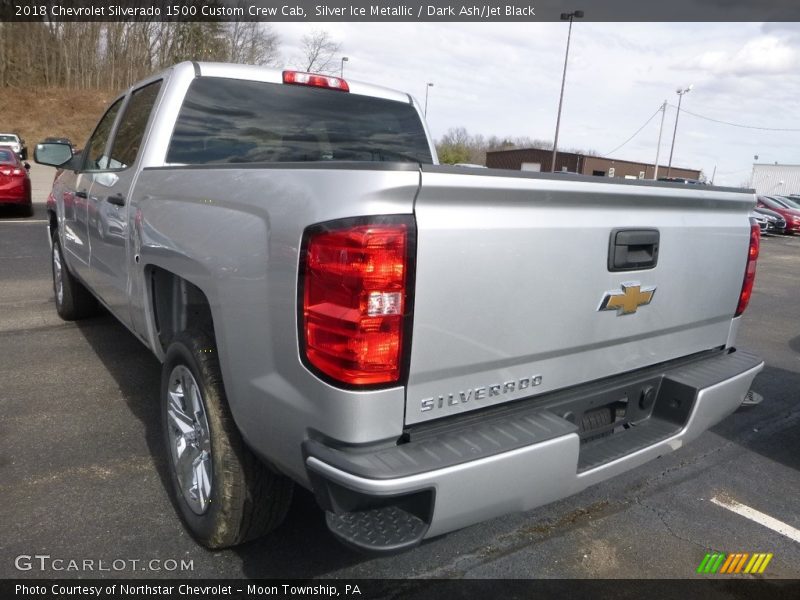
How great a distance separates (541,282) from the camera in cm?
204

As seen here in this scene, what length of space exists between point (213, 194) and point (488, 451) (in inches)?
52.6

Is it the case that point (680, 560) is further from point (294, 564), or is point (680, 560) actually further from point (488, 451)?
point (294, 564)

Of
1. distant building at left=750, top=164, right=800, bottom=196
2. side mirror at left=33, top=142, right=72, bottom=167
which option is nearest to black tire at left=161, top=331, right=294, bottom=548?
side mirror at left=33, top=142, right=72, bottom=167

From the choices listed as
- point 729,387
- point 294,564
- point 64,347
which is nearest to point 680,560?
point 729,387

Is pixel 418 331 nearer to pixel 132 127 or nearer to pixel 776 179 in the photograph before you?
pixel 132 127

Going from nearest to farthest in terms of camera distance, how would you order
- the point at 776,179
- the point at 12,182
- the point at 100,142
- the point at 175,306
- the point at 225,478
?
the point at 225,478 < the point at 175,306 < the point at 100,142 < the point at 12,182 < the point at 776,179

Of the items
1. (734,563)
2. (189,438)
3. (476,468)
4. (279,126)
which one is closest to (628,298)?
(476,468)

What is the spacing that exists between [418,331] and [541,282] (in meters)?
0.50

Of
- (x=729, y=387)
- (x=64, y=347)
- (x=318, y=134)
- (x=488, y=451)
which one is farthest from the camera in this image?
(x=64, y=347)

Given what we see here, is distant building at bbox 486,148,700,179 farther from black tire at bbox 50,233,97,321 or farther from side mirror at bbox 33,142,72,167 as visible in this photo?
side mirror at bbox 33,142,72,167

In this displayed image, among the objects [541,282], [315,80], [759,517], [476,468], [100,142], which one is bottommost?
[759,517]

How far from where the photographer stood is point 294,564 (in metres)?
2.48

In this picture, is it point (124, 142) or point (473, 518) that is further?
point (124, 142)

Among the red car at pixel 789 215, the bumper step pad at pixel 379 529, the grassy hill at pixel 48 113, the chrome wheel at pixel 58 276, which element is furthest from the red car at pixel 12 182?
the grassy hill at pixel 48 113
